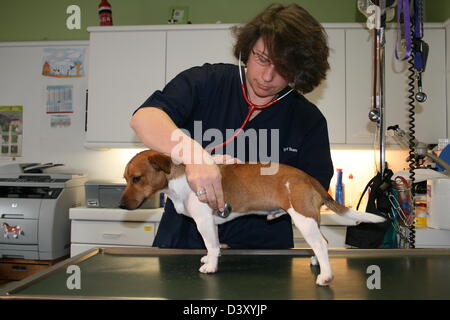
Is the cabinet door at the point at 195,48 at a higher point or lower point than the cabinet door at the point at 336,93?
higher

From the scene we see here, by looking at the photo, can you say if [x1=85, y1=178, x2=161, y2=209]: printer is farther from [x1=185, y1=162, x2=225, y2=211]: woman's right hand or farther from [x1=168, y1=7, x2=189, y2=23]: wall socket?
[x1=185, y1=162, x2=225, y2=211]: woman's right hand

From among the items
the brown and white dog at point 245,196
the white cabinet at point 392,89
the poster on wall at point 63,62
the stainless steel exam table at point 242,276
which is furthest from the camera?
the poster on wall at point 63,62

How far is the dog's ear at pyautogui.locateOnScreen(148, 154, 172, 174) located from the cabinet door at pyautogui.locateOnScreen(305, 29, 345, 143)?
70.3 inches

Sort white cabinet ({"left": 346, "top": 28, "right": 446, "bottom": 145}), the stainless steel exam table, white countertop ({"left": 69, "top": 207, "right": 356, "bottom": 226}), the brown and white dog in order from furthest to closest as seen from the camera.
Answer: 1. white cabinet ({"left": 346, "top": 28, "right": 446, "bottom": 145})
2. white countertop ({"left": 69, "top": 207, "right": 356, "bottom": 226})
3. the brown and white dog
4. the stainless steel exam table

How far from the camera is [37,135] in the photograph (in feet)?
10.6

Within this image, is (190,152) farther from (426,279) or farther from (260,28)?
(426,279)

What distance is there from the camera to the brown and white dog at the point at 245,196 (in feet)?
3.29

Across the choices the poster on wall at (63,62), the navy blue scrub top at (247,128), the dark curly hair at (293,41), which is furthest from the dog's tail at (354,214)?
the poster on wall at (63,62)

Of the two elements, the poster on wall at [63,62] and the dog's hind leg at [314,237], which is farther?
the poster on wall at [63,62]

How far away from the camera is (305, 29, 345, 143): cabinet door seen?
2.65m

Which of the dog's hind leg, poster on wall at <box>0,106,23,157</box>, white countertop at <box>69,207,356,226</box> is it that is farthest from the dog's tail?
poster on wall at <box>0,106,23,157</box>

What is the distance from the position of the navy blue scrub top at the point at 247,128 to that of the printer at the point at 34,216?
137 centimetres

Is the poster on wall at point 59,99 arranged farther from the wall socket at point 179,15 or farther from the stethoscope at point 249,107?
the stethoscope at point 249,107
